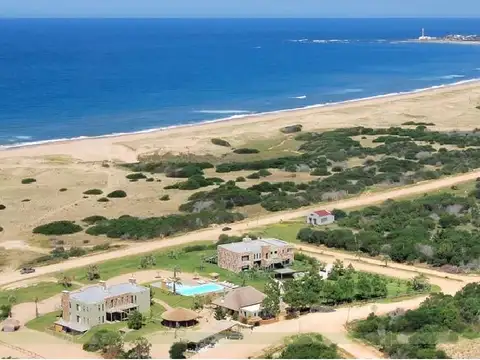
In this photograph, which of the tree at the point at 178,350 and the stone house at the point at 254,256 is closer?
the tree at the point at 178,350

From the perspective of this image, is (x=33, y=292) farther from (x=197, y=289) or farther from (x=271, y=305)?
(x=271, y=305)

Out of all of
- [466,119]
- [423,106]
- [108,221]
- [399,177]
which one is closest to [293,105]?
[423,106]

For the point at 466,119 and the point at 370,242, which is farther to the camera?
the point at 466,119

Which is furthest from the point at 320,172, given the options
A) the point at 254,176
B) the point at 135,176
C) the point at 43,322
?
the point at 43,322

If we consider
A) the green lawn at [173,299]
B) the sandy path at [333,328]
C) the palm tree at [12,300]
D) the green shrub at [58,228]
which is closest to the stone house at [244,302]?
the sandy path at [333,328]

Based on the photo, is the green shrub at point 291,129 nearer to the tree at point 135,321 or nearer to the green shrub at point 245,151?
the green shrub at point 245,151

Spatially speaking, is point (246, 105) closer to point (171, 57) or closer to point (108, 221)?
point (108, 221)

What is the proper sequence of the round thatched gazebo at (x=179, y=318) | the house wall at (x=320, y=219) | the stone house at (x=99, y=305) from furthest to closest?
the house wall at (x=320, y=219), the stone house at (x=99, y=305), the round thatched gazebo at (x=179, y=318)
